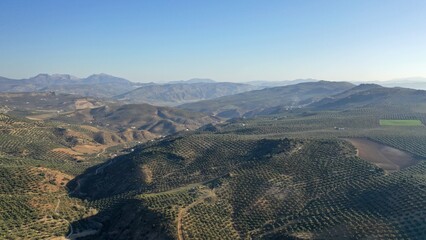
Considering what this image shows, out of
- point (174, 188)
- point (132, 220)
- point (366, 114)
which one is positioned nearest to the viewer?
point (132, 220)

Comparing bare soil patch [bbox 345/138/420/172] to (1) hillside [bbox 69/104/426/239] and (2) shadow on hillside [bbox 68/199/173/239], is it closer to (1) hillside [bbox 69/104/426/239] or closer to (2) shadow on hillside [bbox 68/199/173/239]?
(1) hillside [bbox 69/104/426/239]

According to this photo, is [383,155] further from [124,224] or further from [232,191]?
[124,224]

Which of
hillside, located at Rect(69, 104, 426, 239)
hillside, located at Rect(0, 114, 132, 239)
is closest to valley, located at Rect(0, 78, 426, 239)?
hillside, located at Rect(69, 104, 426, 239)

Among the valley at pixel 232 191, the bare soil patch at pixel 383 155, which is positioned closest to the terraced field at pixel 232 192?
the valley at pixel 232 191

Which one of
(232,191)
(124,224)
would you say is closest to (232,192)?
(232,191)

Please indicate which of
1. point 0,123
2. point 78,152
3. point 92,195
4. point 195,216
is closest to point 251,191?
point 195,216

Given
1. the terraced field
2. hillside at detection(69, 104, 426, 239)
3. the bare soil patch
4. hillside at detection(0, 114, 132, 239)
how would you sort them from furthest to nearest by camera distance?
1. the bare soil patch
2. hillside at detection(0, 114, 132, 239)
3. the terraced field
4. hillside at detection(69, 104, 426, 239)

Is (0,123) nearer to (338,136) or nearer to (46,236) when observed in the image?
(46,236)

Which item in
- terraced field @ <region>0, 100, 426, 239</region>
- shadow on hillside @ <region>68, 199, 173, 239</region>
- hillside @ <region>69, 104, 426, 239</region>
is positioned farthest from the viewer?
shadow on hillside @ <region>68, 199, 173, 239</region>

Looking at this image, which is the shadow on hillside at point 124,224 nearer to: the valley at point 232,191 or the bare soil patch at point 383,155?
the valley at point 232,191
